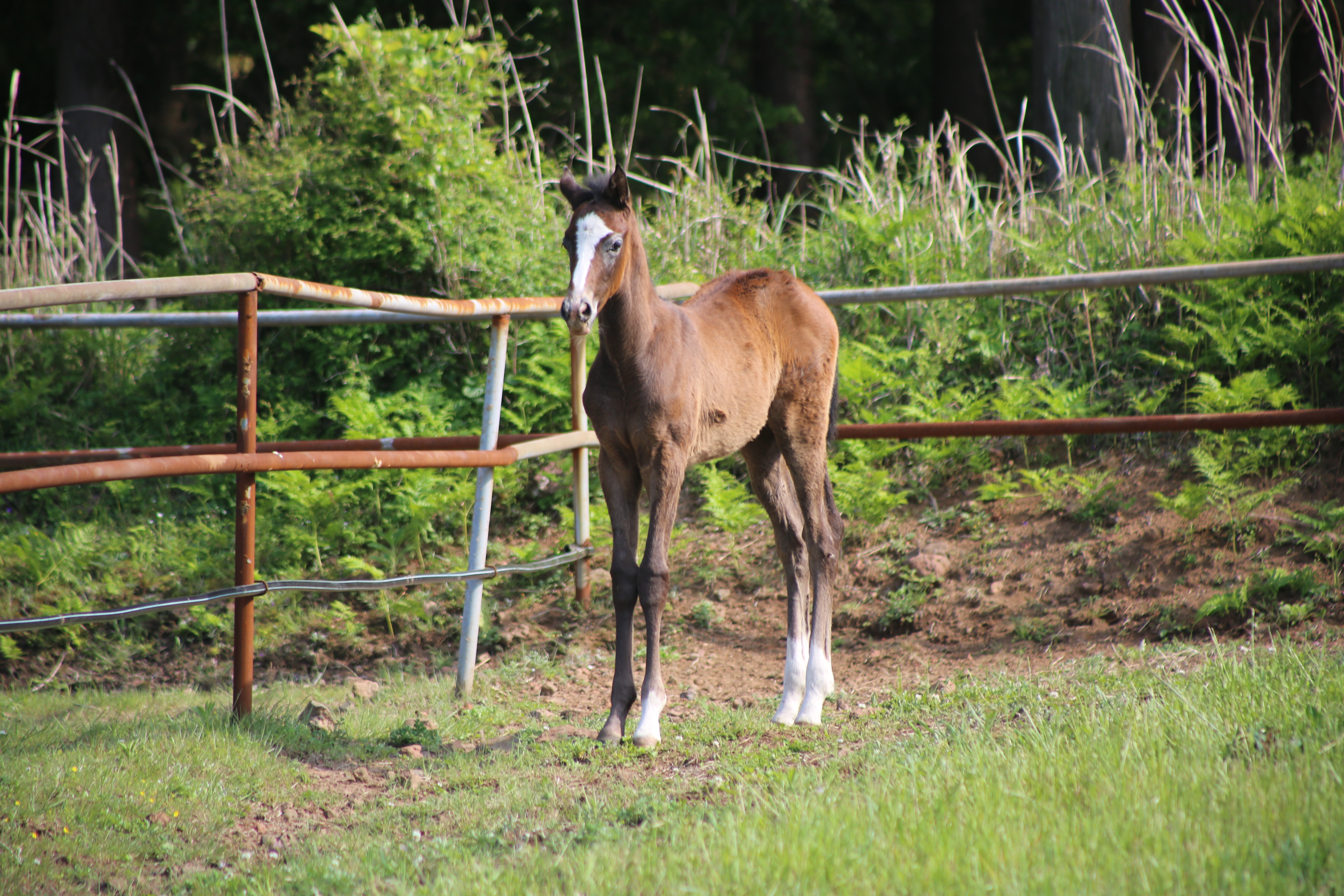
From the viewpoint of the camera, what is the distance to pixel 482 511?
14.7 feet

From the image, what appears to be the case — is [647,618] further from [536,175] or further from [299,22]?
[299,22]

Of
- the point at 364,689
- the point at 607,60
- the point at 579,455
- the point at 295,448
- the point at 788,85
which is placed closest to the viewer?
the point at 364,689

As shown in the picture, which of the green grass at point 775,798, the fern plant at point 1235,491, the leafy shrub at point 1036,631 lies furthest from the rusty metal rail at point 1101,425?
the green grass at point 775,798

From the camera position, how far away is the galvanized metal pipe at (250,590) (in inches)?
128

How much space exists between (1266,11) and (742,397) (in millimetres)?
9596

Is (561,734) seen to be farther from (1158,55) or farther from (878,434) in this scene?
(1158,55)

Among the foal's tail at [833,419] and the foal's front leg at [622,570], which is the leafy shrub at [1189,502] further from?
the foal's front leg at [622,570]

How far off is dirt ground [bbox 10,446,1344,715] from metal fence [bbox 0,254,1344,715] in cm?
50

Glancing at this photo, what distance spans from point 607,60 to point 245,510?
1115 cm

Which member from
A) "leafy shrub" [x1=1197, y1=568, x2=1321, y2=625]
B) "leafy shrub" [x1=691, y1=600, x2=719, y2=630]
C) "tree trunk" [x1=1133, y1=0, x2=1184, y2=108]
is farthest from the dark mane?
"tree trunk" [x1=1133, y1=0, x2=1184, y2=108]

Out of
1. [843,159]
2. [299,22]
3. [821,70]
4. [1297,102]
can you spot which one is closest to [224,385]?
[299,22]

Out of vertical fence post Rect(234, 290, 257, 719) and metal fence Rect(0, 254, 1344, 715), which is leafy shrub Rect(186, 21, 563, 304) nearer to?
metal fence Rect(0, 254, 1344, 715)

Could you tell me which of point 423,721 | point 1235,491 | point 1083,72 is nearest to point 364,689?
point 423,721

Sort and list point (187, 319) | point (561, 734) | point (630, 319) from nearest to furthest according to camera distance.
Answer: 1. point (630, 319)
2. point (561, 734)
3. point (187, 319)
